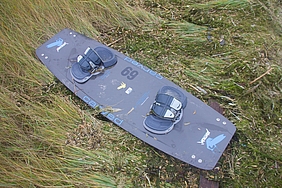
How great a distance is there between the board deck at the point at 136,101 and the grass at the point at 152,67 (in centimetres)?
8

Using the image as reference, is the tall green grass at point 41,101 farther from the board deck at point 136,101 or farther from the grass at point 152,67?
the board deck at point 136,101

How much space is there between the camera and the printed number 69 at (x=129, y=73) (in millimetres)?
2406

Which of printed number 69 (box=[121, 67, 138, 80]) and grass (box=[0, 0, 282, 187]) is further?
printed number 69 (box=[121, 67, 138, 80])

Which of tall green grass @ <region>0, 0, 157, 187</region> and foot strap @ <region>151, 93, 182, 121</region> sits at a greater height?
tall green grass @ <region>0, 0, 157, 187</region>

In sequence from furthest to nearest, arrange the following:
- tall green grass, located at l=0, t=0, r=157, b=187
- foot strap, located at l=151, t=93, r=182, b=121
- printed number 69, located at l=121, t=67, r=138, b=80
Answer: printed number 69, located at l=121, t=67, r=138, b=80 → foot strap, located at l=151, t=93, r=182, b=121 → tall green grass, located at l=0, t=0, r=157, b=187

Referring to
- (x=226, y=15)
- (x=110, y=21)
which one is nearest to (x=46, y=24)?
(x=110, y=21)

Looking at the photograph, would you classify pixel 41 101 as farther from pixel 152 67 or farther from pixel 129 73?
pixel 152 67

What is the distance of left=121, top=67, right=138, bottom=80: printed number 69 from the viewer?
7.89 ft

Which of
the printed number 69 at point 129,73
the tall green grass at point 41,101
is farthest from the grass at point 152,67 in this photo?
the printed number 69 at point 129,73

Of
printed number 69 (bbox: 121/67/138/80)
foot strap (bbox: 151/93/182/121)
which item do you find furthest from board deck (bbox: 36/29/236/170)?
foot strap (bbox: 151/93/182/121)

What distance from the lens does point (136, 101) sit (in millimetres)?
2256

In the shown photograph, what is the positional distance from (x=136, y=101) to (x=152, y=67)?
0.44 m

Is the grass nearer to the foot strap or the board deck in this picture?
the board deck

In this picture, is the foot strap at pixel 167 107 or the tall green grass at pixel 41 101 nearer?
the tall green grass at pixel 41 101
